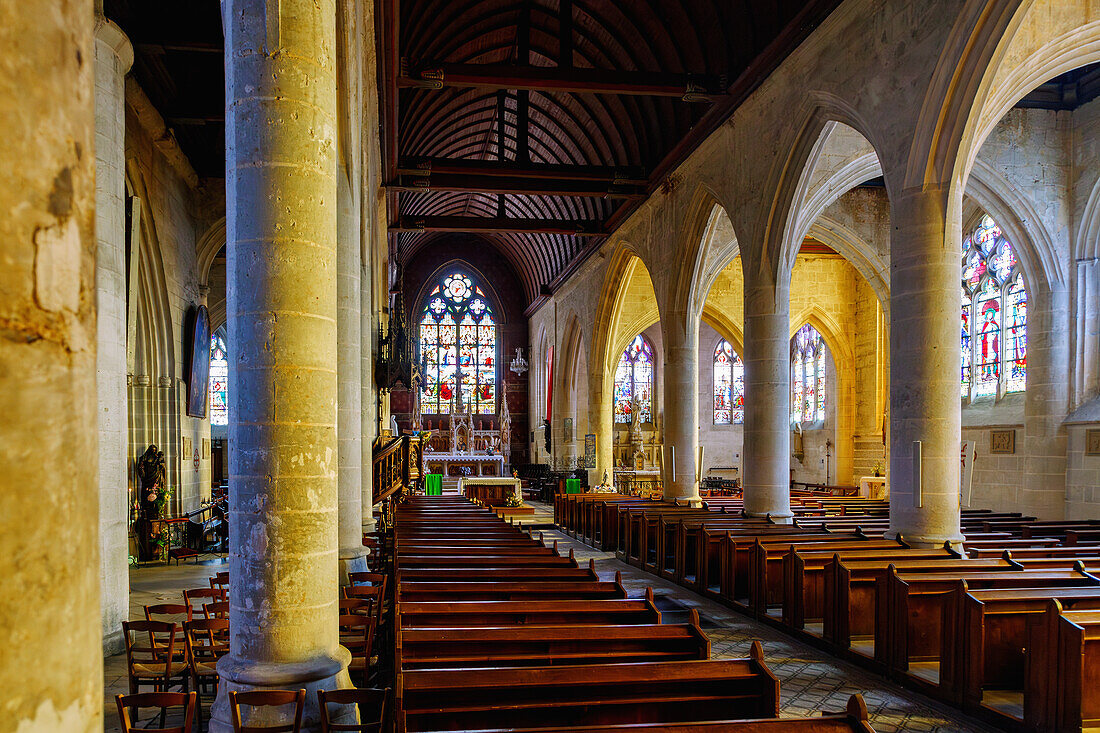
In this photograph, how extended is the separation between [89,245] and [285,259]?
302 cm

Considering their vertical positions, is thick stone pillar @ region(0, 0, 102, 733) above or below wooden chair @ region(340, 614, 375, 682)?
above

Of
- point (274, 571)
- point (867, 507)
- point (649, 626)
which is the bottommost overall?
point (867, 507)

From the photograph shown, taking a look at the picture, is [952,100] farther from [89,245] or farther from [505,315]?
[505,315]

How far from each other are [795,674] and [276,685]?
400cm

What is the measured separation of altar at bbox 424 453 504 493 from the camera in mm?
24625

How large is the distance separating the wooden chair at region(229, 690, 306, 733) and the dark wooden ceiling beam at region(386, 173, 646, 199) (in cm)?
1299

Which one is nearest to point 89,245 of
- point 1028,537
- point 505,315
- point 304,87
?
point 304,87

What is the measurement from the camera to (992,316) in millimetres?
15266

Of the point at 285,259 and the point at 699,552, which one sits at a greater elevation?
the point at 285,259

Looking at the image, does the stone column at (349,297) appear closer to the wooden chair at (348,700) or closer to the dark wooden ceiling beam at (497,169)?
the wooden chair at (348,700)

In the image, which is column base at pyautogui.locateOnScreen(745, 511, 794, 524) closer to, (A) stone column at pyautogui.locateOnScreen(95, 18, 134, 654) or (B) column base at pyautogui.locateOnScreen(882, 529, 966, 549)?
(B) column base at pyautogui.locateOnScreen(882, 529, 966, 549)

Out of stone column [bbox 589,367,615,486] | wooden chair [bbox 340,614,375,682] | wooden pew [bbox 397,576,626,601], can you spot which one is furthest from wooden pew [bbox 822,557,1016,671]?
stone column [bbox 589,367,615,486]

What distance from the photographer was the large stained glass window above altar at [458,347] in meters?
31.4

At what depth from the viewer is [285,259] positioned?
3.98m
